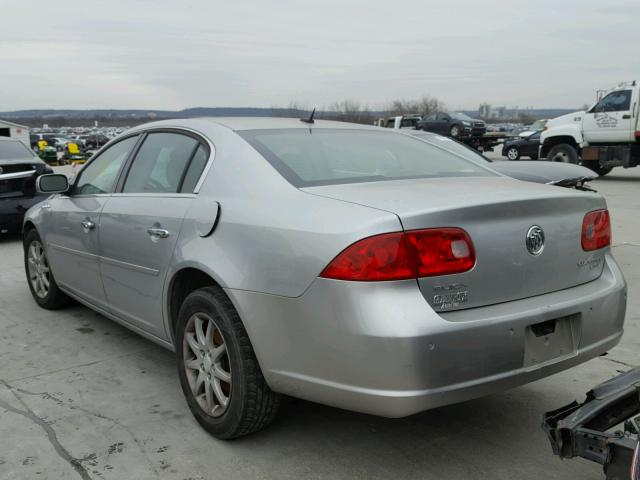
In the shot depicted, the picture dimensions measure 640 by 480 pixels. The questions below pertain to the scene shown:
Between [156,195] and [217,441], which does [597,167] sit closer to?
[156,195]

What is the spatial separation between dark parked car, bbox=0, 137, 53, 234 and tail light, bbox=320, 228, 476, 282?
7.64m

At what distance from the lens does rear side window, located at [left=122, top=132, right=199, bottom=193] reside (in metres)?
3.42

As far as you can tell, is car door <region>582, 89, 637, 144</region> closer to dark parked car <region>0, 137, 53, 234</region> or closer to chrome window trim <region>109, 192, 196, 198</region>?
dark parked car <region>0, 137, 53, 234</region>

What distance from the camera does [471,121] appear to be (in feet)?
98.0

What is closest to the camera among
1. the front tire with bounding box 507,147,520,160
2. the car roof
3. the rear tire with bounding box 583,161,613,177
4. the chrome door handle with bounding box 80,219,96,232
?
the car roof

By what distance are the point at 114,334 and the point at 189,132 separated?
6.21 feet

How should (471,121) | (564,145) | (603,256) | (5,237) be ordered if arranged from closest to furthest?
(603,256) < (5,237) < (564,145) < (471,121)

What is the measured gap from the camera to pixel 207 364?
9.78 ft

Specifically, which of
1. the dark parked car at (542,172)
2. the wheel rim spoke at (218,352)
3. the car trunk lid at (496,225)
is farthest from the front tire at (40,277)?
the dark parked car at (542,172)

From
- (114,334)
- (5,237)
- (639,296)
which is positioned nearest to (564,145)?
(639,296)

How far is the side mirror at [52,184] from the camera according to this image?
4.50 m

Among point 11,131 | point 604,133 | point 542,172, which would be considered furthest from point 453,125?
point 11,131

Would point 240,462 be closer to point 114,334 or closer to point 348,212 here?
point 348,212

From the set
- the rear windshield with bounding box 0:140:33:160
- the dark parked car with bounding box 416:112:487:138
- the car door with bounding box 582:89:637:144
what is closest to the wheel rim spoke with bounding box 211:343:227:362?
the rear windshield with bounding box 0:140:33:160
